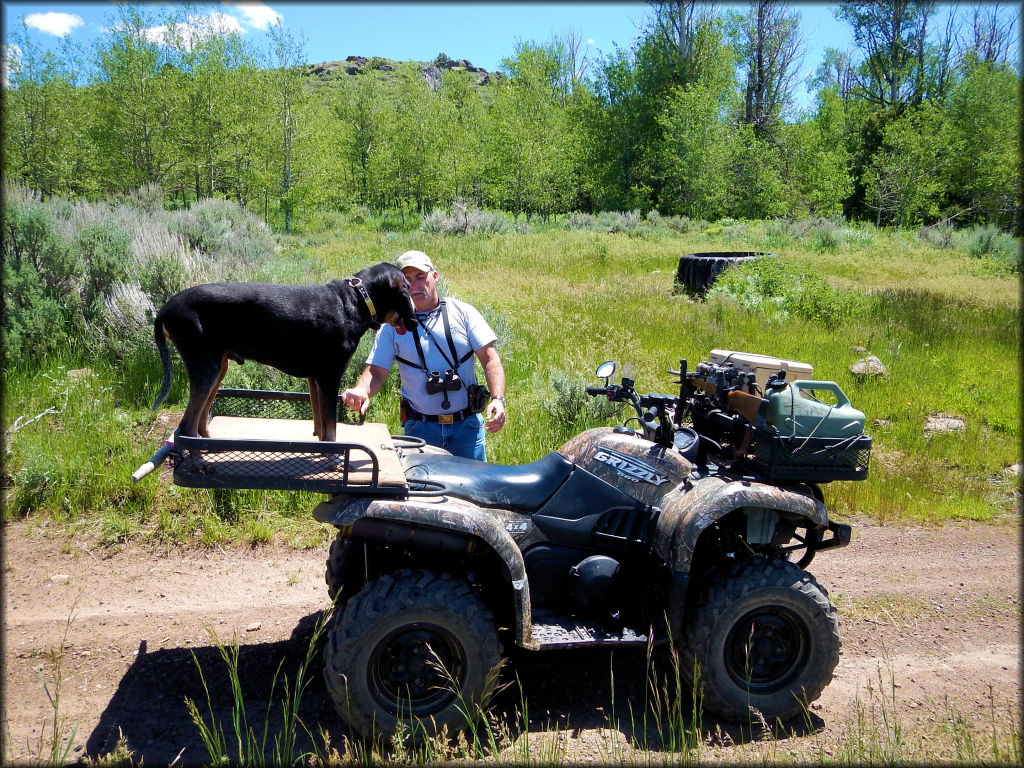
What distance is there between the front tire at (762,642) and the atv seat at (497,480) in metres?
0.90

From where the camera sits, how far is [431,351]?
4.46 meters

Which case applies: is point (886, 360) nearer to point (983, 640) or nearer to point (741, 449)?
point (983, 640)

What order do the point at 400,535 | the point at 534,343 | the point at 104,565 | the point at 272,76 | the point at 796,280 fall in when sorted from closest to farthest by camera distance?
the point at 400,535, the point at 104,565, the point at 534,343, the point at 796,280, the point at 272,76

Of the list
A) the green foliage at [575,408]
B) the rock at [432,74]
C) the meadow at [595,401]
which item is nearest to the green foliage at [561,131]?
the meadow at [595,401]

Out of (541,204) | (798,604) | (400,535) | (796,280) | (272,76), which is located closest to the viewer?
(400,535)

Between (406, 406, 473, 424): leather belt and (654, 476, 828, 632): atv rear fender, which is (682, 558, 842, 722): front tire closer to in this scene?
(654, 476, 828, 632): atv rear fender

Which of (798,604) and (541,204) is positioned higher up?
(541,204)

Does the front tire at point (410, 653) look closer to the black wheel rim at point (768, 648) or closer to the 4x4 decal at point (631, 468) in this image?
the 4x4 decal at point (631, 468)

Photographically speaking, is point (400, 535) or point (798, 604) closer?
point (400, 535)

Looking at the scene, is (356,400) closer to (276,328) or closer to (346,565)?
(346,565)

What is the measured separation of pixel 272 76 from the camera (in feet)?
99.5

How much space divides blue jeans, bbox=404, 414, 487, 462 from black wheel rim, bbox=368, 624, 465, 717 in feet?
5.64

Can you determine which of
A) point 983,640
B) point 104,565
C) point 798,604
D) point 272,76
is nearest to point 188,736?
point 104,565

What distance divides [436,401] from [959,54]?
52288mm
